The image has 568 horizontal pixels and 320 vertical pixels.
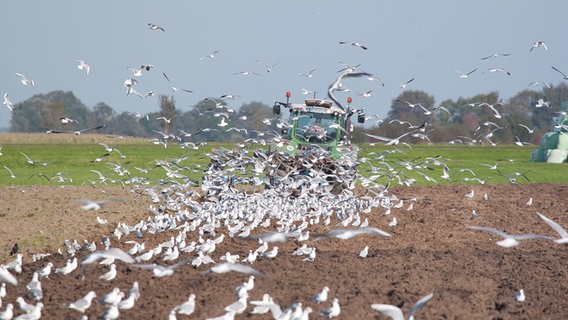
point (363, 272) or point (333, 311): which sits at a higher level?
point (333, 311)

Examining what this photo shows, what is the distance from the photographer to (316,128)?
26.3 m

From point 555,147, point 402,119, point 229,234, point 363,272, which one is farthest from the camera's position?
point 402,119

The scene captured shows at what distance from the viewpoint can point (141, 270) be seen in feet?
41.9

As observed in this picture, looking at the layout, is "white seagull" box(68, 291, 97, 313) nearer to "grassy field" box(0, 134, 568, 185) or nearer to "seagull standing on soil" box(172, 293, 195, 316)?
"seagull standing on soil" box(172, 293, 195, 316)

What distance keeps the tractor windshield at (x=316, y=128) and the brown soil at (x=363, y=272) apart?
493 cm

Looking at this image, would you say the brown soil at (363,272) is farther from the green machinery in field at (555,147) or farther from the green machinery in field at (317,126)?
the green machinery in field at (555,147)

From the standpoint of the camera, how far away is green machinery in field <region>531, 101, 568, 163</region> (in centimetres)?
5750

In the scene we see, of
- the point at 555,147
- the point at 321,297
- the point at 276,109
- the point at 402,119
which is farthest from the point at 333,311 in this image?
the point at 402,119

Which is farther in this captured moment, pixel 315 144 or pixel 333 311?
pixel 315 144

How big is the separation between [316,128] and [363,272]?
540 inches

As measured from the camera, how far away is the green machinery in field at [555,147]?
57.5 meters

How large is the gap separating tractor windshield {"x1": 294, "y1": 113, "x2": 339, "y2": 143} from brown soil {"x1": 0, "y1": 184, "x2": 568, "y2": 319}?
4.93 m

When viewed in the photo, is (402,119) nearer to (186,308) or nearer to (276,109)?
(276,109)

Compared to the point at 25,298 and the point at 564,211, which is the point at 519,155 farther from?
the point at 25,298
